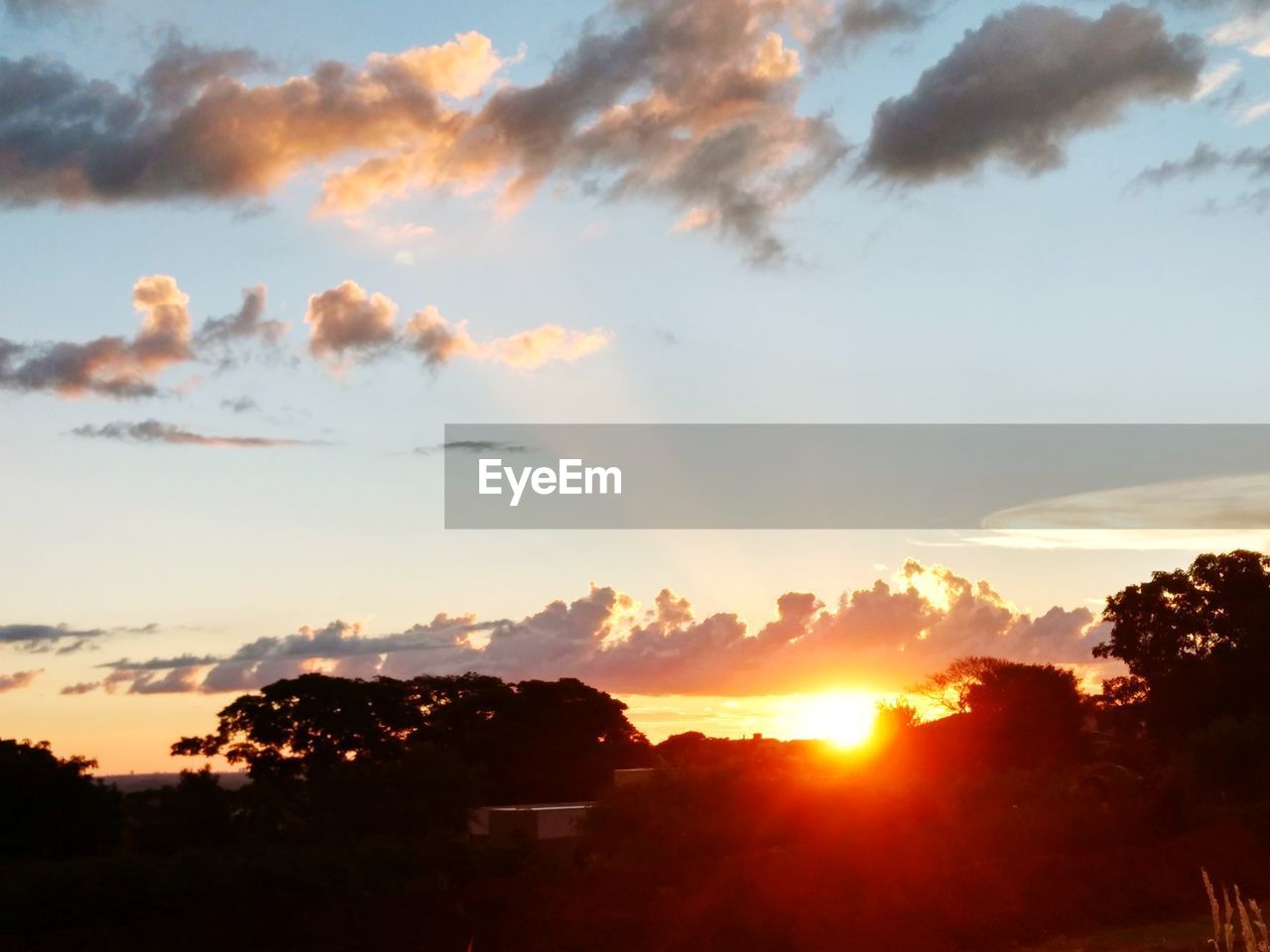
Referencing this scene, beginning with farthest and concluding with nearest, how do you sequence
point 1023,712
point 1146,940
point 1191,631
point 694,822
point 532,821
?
point 1023,712 → point 1191,631 → point 532,821 → point 694,822 → point 1146,940

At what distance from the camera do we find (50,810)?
36.7 metres

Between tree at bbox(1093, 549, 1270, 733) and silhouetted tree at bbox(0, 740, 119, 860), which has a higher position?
tree at bbox(1093, 549, 1270, 733)

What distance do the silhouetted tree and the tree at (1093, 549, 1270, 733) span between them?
41533 mm

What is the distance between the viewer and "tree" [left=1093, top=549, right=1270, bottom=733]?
56281 millimetres

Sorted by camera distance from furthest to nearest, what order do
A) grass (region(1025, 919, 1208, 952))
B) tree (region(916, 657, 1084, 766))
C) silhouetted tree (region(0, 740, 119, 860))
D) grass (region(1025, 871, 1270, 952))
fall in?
tree (region(916, 657, 1084, 766)), silhouetted tree (region(0, 740, 119, 860)), grass (region(1025, 919, 1208, 952)), grass (region(1025, 871, 1270, 952))

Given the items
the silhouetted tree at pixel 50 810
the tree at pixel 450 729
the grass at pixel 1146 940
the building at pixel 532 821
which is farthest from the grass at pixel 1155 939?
the tree at pixel 450 729

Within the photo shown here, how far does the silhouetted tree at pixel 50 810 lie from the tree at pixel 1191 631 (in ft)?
136

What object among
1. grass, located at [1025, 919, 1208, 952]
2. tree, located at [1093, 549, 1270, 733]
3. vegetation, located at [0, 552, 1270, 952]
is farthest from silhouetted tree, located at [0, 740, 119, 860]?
tree, located at [1093, 549, 1270, 733]

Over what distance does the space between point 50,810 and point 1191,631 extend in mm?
46493

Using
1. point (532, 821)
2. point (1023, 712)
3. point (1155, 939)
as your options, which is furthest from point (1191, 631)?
point (1155, 939)

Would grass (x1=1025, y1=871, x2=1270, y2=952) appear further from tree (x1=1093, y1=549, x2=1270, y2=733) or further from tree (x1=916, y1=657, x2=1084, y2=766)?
tree (x1=916, y1=657, x2=1084, y2=766)

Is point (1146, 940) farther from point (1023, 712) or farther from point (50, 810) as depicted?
point (1023, 712)

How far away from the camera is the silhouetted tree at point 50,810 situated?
3606cm

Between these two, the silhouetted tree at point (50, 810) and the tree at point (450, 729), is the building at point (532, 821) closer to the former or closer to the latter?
the tree at point (450, 729)
